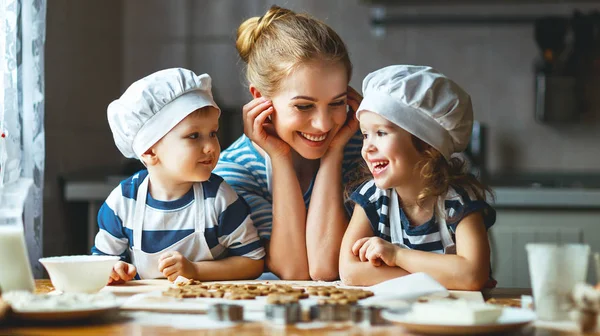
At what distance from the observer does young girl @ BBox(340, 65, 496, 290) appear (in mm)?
1497

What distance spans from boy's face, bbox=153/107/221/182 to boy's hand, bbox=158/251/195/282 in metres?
0.17

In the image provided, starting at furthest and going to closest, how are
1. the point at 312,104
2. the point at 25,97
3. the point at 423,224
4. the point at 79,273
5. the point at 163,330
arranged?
the point at 25,97 < the point at 312,104 < the point at 423,224 < the point at 79,273 < the point at 163,330

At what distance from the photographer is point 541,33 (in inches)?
121

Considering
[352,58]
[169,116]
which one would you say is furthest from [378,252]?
[352,58]

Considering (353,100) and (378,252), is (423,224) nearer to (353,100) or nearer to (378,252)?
(378,252)

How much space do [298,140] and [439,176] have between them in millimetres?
325

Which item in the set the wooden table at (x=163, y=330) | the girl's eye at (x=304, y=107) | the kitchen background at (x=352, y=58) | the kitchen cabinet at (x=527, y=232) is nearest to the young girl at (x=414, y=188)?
the girl's eye at (x=304, y=107)

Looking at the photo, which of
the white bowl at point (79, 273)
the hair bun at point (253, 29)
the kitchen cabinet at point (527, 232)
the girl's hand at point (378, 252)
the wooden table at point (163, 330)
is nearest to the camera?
the wooden table at point (163, 330)

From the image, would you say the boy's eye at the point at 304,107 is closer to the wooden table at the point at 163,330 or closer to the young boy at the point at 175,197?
the young boy at the point at 175,197

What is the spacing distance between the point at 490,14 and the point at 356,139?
158 centimetres

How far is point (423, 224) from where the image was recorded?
1584 mm

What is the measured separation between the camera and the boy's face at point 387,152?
5.13 ft

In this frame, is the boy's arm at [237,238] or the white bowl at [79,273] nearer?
the white bowl at [79,273]

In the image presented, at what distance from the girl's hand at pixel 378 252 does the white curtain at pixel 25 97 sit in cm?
76
